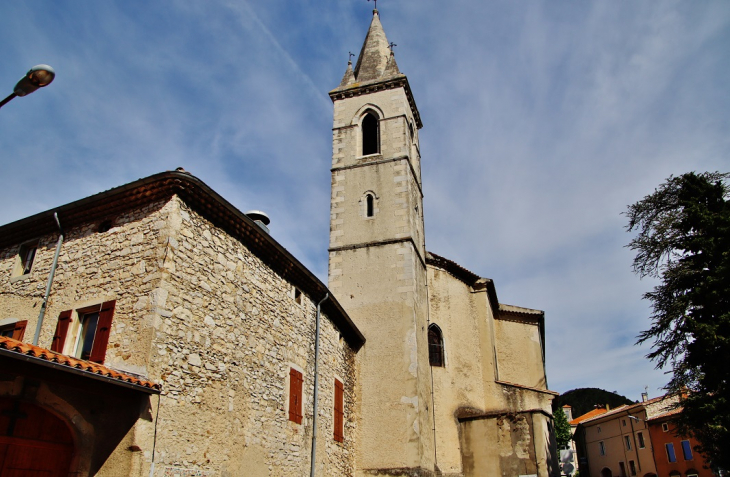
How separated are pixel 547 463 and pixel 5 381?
46.2ft

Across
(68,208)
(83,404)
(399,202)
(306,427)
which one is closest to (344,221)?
(399,202)

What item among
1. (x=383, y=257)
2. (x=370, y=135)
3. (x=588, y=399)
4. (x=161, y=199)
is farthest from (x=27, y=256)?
(x=588, y=399)

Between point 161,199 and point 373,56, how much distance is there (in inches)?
611

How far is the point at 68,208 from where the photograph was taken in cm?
984

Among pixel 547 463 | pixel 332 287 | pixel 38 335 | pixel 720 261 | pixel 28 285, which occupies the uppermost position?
pixel 332 287

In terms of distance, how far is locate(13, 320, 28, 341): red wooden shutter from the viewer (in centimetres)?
949

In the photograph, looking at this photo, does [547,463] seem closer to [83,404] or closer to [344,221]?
[344,221]

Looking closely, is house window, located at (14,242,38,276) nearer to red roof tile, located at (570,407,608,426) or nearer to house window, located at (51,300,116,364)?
house window, located at (51,300,116,364)

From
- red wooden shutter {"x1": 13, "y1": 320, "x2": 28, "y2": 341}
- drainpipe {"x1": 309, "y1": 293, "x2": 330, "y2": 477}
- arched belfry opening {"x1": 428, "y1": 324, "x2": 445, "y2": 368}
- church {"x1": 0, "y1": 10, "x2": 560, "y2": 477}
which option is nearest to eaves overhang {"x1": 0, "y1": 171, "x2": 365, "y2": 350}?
church {"x1": 0, "y1": 10, "x2": 560, "y2": 477}

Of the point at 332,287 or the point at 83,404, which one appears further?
the point at 332,287

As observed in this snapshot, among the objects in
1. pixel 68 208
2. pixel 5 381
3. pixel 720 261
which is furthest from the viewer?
pixel 720 261

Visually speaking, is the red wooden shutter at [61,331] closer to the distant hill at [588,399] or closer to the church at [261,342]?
the church at [261,342]

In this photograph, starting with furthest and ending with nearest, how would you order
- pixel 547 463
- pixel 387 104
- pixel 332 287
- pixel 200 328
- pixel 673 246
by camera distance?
pixel 387 104 < pixel 332 287 < pixel 547 463 < pixel 673 246 < pixel 200 328

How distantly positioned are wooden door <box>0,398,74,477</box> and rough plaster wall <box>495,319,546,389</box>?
52.9ft
